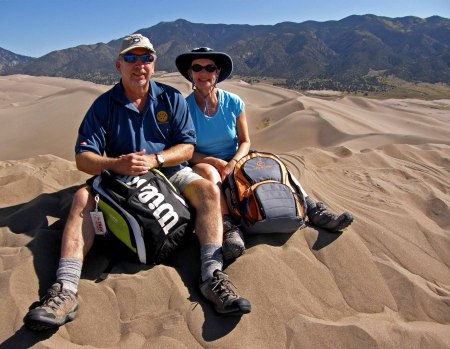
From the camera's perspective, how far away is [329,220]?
3486 mm

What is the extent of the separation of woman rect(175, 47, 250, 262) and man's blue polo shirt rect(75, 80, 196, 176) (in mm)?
384

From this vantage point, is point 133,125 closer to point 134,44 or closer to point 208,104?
point 134,44

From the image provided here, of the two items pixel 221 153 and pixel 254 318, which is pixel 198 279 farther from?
pixel 221 153

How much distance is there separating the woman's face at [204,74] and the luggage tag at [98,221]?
161 cm

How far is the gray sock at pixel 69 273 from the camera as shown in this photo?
2.53 metres

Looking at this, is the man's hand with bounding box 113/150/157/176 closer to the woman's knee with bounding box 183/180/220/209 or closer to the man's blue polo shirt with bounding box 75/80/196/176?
the man's blue polo shirt with bounding box 75/80/196/176

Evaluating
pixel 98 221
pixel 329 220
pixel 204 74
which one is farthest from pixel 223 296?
pixel 204 74

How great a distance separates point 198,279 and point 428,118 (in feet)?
61.1

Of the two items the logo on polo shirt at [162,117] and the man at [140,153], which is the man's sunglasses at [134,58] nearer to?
the man at [140,153]

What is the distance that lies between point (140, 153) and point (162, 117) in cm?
52

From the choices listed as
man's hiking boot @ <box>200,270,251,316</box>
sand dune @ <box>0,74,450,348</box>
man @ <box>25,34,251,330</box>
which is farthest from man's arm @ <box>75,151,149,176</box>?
man's hiking boot @ <box>200,270,251,316</box>

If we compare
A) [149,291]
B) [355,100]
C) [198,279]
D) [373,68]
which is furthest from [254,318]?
[373,68]

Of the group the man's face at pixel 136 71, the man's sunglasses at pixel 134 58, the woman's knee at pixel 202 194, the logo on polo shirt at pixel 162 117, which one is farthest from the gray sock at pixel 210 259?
the man's sunglasses at pixel 134 58

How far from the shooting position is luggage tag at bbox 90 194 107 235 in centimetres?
287
